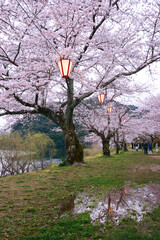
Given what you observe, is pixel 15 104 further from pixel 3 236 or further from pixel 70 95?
pixel 3 236

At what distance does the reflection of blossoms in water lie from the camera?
3.85 meters

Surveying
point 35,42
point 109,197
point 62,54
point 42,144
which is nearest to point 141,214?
point 109,197

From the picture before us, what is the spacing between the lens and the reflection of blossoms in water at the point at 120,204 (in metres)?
3.85

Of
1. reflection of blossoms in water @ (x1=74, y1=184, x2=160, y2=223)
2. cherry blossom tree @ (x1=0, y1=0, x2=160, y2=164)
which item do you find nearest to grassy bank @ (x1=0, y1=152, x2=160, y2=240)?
reflection of blossoms in water @ (x1=74, y1=184, x2=160, y2=223)

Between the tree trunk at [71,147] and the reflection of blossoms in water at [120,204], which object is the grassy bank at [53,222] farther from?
the tree trunk at [71,147]

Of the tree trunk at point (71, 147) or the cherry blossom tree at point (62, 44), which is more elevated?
the cherry blossom tree at point (62, 44)

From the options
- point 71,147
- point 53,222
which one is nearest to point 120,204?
point 53,222

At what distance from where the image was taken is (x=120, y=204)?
4.58 meters

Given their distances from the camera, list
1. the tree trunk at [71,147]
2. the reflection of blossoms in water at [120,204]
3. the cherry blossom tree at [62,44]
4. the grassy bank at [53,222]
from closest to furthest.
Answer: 1. the grassy bank at [53,222]
2. the reflection of blossoms in water at [120,204]
3. the cherry blossom tree at [62,44]
4. the tree trunk at [71,147]

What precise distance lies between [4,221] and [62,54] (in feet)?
18.1

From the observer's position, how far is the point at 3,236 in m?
3.10

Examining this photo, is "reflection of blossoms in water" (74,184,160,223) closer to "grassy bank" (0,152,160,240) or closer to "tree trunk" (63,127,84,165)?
"grassy bank" (0,152,160,240)

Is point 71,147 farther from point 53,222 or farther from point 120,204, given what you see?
point 53,222

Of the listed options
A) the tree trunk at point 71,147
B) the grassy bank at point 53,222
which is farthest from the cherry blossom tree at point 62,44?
the grassy bank at point 53,222
